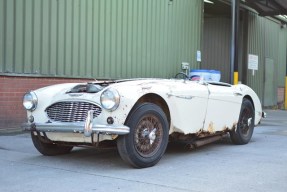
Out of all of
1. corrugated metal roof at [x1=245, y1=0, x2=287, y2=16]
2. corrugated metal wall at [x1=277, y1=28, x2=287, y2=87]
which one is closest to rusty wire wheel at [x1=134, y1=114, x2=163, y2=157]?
corrugated metal roof at [x1=245, y1=0, x2=287, y2=16]

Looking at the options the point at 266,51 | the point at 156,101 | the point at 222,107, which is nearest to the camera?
the point at 156,101

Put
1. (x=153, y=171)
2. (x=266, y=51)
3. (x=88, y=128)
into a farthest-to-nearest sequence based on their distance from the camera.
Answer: (x=266, y=51)
(x=153, y=171)
(x=88, y=128)

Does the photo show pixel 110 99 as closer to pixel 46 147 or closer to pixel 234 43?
pixel 46 147

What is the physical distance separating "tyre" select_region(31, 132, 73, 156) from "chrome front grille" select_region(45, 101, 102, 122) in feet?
1.50

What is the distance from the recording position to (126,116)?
558 centimetres

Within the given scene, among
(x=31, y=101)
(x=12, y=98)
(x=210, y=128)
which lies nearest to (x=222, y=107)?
(x=210, y=128)

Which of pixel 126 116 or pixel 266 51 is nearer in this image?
pixel 126 116

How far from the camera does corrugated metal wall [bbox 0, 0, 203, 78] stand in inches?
375

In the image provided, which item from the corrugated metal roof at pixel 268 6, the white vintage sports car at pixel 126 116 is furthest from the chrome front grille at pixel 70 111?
the corrugated metal roof at pixel 268 6

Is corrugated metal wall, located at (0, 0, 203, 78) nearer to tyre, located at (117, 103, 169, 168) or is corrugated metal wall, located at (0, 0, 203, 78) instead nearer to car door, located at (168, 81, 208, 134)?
car door, located at (168, 81, 208, 134)

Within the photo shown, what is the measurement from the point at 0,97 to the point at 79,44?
2499mm

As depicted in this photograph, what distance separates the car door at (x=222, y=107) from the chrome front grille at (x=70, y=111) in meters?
2.00

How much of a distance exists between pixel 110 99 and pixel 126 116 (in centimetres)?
29

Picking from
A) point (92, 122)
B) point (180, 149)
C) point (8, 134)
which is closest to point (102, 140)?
point (92, 122)
